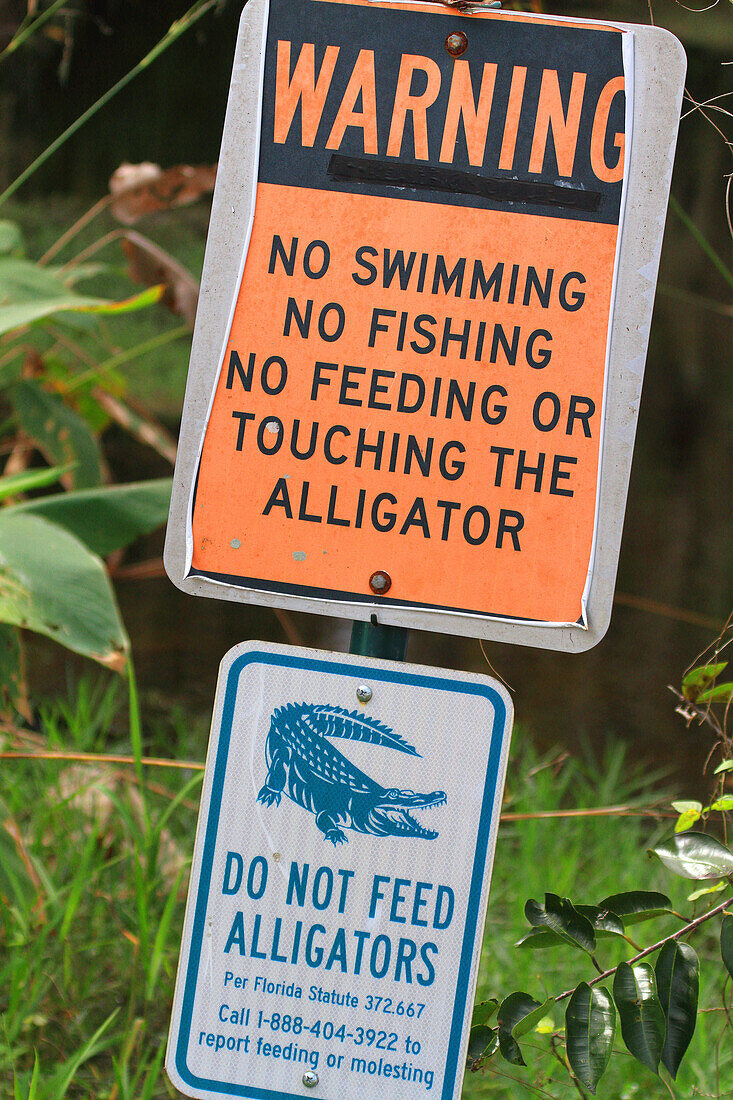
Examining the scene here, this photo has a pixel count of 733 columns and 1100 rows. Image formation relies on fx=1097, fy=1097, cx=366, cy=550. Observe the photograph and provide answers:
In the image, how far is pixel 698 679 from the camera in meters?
0.98

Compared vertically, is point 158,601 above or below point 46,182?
below

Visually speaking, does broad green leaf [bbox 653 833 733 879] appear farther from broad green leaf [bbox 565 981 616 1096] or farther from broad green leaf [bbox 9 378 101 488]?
broad green leaf [bbox 9 378 101 488]

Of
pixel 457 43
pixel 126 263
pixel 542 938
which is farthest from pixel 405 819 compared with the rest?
pixel 126 263

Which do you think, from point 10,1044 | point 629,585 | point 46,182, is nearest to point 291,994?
point 10,1044

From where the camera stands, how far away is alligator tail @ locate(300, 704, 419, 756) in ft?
2.68

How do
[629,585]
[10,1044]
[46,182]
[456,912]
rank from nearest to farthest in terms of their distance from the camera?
[456,912] < [10,1044] < [629,585] < [46,182]

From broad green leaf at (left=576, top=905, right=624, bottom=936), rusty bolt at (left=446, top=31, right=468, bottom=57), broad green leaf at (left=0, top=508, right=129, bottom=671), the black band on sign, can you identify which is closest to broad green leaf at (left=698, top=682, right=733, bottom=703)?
broad green leaf at (left=576, top=905, right=624, bottom=936)

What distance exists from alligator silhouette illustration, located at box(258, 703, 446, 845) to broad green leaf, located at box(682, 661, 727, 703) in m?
0.29

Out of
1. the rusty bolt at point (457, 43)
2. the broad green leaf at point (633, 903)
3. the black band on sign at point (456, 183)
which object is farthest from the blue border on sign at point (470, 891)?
the rusty bolt at point (457, 43)

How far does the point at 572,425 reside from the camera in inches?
32.9

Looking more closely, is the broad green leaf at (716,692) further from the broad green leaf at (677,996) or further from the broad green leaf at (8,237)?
the broad green leaf at (8,237)

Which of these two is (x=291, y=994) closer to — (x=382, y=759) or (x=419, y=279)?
(x=382, y=759)

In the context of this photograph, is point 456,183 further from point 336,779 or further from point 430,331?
point 336,779

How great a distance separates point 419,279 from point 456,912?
0.48 m
